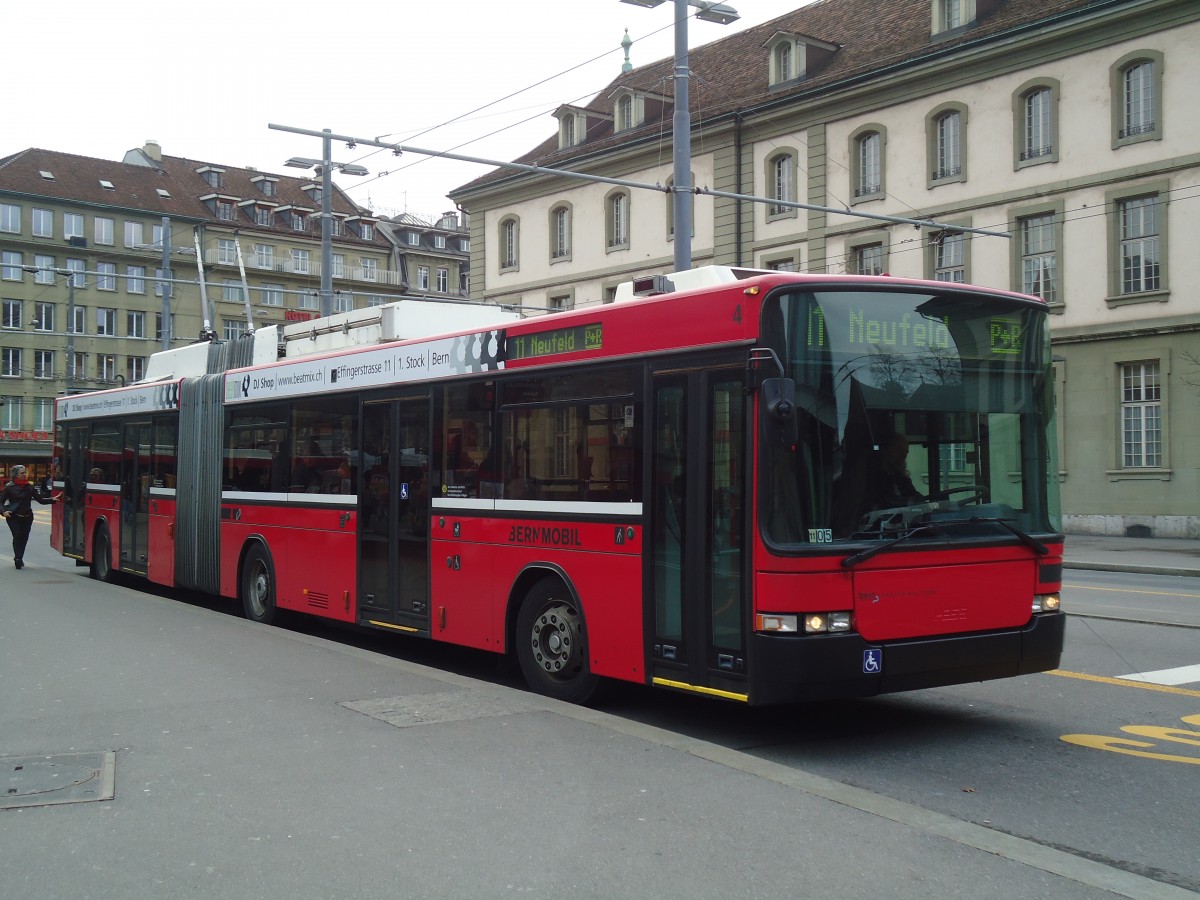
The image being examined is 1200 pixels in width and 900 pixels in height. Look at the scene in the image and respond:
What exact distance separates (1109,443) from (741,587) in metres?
25.7

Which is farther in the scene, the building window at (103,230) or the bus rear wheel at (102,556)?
the building window at (103,230)

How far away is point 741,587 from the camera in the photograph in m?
7.20

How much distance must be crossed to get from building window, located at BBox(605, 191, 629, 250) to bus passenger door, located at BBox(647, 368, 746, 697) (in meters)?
35.4

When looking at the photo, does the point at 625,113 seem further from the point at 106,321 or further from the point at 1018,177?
the point at 106,321

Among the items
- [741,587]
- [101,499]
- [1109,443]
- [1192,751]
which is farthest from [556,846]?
[1109,443]

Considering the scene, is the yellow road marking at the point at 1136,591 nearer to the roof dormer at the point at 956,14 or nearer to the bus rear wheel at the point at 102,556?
the bus rear wheel at the point at 102,556

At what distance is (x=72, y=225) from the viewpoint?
77.9 m

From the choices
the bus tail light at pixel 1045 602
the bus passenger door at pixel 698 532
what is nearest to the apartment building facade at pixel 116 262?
the bus passenger door at pixel 698 532

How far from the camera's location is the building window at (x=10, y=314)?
75.8 metres

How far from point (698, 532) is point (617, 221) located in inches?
1441

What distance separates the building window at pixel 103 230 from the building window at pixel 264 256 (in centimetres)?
881

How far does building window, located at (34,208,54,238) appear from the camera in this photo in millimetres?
76500

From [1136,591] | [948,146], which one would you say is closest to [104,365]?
[948,146]

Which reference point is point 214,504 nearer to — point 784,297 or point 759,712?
point 759,712
